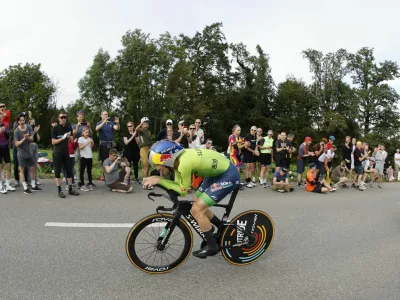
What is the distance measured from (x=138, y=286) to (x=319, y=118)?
47606 mm

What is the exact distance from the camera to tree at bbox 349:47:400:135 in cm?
4547

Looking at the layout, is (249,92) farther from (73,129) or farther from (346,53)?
(73,129)

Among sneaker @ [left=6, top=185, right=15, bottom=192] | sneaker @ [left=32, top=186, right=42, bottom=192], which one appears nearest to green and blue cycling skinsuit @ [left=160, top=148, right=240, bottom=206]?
sneaker @ [left=32, top=186, right=42, bottom=192]

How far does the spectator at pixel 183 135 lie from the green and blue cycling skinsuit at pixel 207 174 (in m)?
5.40

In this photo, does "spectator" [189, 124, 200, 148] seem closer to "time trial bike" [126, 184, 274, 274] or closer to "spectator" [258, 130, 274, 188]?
"spectator" [258, 130, 274, 188]

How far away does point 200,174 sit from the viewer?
4066mm

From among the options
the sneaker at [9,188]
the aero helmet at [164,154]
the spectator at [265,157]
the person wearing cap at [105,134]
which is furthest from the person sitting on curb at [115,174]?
the aero helmet at [164,154]

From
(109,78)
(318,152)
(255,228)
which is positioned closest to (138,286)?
(255,228)

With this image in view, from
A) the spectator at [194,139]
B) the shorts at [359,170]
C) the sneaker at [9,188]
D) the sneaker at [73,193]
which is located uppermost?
the spectator at [194,139]

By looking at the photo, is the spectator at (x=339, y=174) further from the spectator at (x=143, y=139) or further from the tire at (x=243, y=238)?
the tire at (x=243, y=238)

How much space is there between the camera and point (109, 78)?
4738 centimetres

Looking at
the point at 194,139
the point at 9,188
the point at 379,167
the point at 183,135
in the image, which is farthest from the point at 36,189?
the point at 379,167

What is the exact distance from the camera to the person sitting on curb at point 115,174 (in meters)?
8.62

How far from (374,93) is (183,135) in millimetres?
43610
